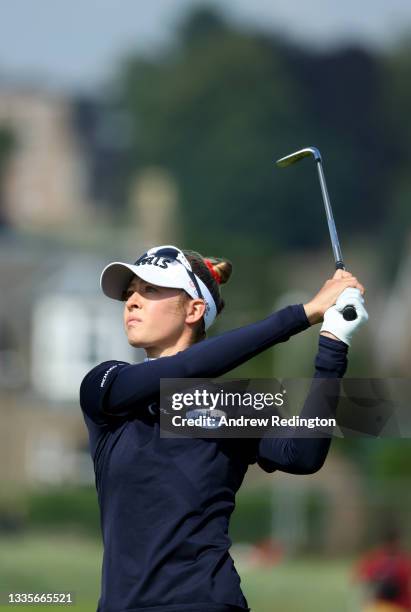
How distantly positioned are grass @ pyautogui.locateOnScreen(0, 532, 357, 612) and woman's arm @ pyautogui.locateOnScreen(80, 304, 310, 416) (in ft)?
19.9

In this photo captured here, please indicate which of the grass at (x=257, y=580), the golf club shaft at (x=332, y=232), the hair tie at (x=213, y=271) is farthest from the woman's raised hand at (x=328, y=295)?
the grass at (x=257, y=580)

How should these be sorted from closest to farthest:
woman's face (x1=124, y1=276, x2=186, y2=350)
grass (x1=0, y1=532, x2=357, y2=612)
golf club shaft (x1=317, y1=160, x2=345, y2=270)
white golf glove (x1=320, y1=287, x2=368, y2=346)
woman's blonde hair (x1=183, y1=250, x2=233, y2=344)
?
1. white golf glove (x1=320, y1=287, x2=368, y2=346)
2. golf club shaft (x1=317, y1=160, x2=345, y2=270)
3. woman's face (x1=124, y1=276, x2=186, y2=350)
4. woman's blonde hair (x1=183, y1=250, x2=233, y2=344)
5. grass (x1=0, y1=532, x2=357, y2=612)

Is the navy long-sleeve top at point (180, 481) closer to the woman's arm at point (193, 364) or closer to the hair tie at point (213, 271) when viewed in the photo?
the woman's arm at point (193, 364)

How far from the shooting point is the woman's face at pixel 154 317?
5410mm

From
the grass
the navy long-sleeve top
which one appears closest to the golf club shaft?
the navy long-sleeve top

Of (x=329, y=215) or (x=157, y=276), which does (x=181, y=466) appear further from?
(x=329, y=215)

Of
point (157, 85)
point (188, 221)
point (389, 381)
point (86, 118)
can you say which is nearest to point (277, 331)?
point (389, 381)

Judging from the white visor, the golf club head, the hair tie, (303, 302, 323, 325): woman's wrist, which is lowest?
(303, 302, 323, 325): woman's wrist

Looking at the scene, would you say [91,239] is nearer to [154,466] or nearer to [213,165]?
[213,165]

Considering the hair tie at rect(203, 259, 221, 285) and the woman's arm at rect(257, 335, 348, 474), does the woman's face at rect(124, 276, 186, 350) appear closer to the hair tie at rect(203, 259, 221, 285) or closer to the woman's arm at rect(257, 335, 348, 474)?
the hair tie at rect(203, 259, 221, 285)

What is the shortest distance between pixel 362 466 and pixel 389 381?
54.9 meters

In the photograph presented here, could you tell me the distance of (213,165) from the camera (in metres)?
130

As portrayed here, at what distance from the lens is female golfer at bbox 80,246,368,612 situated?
506 centimetres

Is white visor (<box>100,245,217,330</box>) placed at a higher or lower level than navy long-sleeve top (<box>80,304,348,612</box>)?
higher
